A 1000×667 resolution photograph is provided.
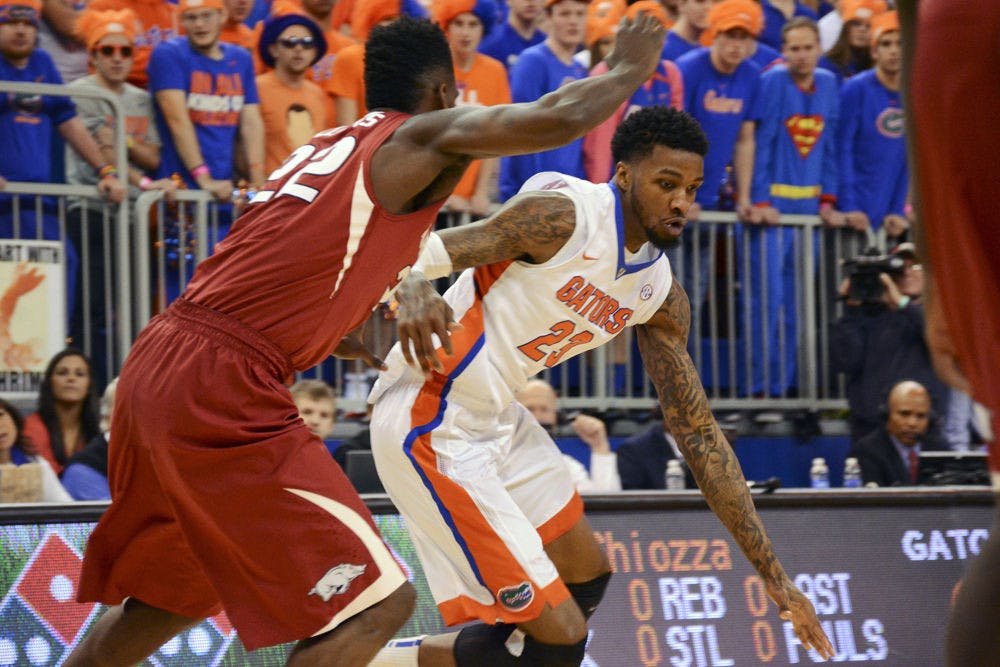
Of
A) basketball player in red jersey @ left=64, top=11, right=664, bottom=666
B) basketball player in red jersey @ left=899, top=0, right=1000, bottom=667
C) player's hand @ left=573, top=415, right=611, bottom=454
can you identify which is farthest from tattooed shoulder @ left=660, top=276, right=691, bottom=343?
player's hand @ left=573, top=415, right=611, bottom=454

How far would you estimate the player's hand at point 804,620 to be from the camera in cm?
467

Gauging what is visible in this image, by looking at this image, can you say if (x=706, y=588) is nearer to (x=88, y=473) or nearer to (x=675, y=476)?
(x=675, y=476)

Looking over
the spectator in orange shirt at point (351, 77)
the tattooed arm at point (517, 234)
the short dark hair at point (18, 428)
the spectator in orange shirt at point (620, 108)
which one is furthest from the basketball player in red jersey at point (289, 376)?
the spectator in orange shirt at point (620, 108)

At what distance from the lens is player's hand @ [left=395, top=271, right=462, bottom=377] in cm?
409

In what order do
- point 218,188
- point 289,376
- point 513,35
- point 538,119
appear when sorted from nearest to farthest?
1. point 538,119
2. point 289,376
3. point 218,188
4. point 513,35

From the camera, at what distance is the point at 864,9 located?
35.3 ft

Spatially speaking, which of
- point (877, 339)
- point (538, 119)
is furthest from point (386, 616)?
point (877, 339)

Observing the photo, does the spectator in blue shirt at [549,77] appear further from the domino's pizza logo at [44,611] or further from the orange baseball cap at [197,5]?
the domino's pizza logo at [44,611]

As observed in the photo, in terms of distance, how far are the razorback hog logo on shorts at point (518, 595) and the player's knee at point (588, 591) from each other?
453 mm

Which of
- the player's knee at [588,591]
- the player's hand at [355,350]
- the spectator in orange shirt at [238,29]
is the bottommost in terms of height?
the player's knee at [588,591]

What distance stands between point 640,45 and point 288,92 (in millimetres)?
4971

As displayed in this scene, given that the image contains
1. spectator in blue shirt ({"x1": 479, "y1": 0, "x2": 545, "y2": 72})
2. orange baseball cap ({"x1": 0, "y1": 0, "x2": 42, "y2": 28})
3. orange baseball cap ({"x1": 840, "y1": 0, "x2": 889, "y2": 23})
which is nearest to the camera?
orange baseball cap ({"x1": 0, "y1": 0, "x2": 42, "y2": 28})

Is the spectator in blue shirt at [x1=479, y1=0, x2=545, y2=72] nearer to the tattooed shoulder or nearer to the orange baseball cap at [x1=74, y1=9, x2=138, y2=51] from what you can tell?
the orange baseball cap at [x1=74, y1=9, x2=138, y2=51]

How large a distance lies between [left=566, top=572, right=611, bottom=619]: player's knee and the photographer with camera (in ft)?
14.1
